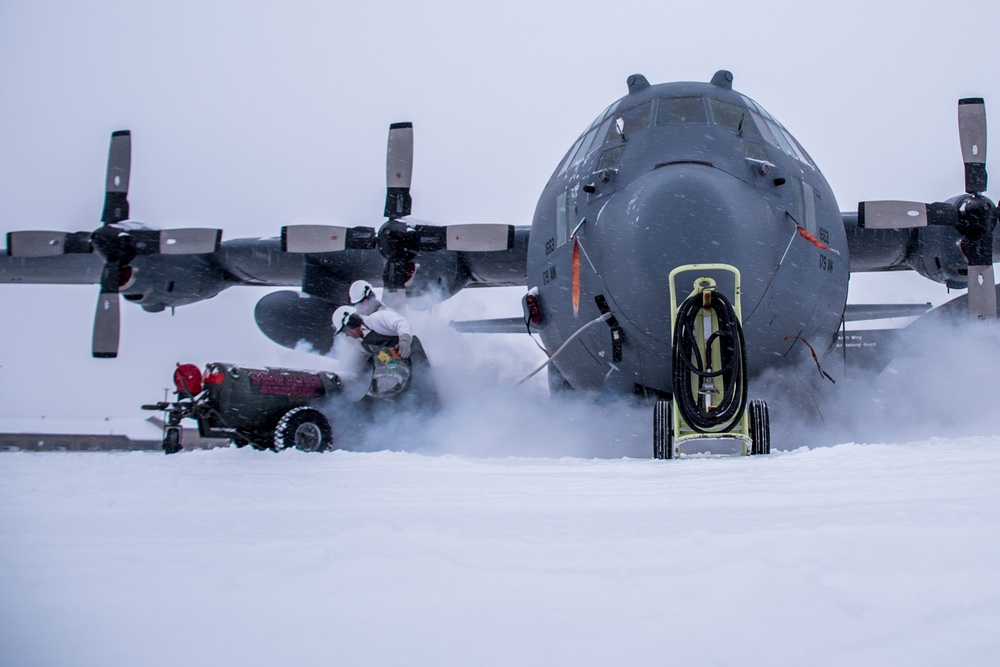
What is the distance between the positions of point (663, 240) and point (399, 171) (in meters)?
5.56

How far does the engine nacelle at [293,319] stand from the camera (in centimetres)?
998

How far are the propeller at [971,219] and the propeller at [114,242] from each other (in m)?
8.27

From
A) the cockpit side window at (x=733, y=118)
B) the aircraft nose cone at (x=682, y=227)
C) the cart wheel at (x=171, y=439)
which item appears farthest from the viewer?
the cart wheel at (x=171, y=439)

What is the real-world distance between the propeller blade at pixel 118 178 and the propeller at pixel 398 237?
2.92 m

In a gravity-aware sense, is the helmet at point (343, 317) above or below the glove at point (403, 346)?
above

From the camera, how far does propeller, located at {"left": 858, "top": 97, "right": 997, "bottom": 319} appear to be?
708 centimetres

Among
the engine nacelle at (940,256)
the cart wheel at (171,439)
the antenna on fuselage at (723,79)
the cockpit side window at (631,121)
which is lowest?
the cart wheel at (171,439)

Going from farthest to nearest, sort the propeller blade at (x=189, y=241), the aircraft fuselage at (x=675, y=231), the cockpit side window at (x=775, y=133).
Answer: the propeller blade at (x=189, y=241)
the cockpit side window at (x=775, y=133)
the aircraft fuselage at (x=675, y=231)

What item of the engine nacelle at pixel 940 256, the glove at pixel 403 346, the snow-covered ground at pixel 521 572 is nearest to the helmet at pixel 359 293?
the glove at pixel 403 346

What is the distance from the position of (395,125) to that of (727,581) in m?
9.41

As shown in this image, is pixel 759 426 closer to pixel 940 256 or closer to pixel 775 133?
pixel 775 133

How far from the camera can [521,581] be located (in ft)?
3.55

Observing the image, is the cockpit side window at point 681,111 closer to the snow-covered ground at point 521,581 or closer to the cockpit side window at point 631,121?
the cockpit side window at point 631,121

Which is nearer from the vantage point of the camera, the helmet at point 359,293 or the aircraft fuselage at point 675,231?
the aircraft fuselage at point 675,231
